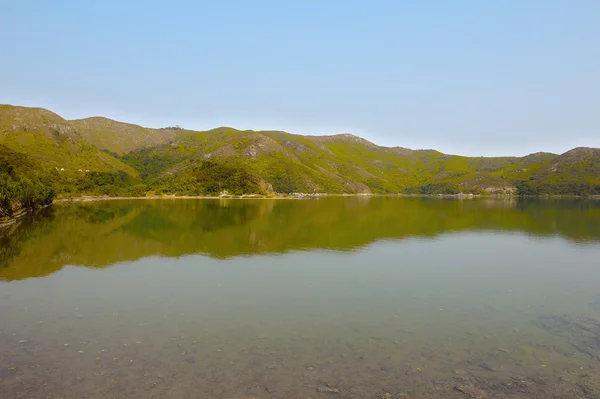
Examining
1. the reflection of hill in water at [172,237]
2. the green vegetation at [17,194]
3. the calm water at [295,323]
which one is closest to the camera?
the calm water at [295,323]

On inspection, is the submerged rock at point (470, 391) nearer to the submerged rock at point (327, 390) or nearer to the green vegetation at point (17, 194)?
the submerged rock at point (327, 390)

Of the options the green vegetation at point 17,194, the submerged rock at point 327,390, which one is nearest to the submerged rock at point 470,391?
the submerged rock at point 327,390

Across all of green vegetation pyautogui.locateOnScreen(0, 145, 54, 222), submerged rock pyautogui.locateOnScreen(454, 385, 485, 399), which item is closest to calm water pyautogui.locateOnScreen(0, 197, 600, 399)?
submerged rock pyautogui.locateOnScreen(454, 385, 485, 399)

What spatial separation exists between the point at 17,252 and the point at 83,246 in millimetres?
6174

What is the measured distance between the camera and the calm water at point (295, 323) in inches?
539

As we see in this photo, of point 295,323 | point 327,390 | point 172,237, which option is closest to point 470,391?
point 327,390

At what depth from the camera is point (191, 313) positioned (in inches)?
835

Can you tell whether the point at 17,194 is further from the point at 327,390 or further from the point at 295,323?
the point at 327,390

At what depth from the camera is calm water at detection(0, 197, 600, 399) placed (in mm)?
13703

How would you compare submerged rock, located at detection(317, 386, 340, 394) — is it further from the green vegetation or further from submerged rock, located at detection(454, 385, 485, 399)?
the green vegetation

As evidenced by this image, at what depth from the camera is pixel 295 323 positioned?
19859 mm

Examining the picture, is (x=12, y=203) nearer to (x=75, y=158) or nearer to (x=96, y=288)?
(x=96, y=288)

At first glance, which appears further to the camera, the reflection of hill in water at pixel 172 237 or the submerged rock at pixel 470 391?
the reflection of hill in water at pixel 172 237

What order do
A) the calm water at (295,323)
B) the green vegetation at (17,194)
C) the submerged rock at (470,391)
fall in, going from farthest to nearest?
the green vegetation at (17,194) < the calm water at (295,323) < the submerged rock at (470,391)
